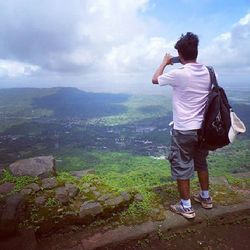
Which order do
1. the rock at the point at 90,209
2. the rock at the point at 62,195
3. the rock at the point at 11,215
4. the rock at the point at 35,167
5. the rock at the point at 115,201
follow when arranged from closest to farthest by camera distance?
the rock at the point at 11,215, the rock at the point at 90,209, the rock at the point at 62,195, the rock at the point at 115,201, the rock at the point at 35,167

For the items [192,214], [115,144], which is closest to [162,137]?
[115,144]

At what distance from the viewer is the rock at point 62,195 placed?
3.91 meters

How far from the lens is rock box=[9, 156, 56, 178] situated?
16.1 feet

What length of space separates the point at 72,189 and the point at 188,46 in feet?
8.55

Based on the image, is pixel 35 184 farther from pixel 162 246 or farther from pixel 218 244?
pixel 218 244

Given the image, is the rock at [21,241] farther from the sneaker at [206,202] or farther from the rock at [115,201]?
the sneaker at [206,202]

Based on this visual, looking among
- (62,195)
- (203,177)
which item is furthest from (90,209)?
(203,177)

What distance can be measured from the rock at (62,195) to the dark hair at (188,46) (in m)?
2.53

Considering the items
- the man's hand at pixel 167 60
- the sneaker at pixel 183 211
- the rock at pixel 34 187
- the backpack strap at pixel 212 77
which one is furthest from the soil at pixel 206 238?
the man's hand at pixel 167 60

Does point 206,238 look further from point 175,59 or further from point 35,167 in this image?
point 35,167

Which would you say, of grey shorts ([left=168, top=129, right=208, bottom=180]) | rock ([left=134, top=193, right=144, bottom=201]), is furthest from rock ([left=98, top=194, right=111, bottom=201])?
grey shorts ([left=168, top=129, right=208, bottom=180])

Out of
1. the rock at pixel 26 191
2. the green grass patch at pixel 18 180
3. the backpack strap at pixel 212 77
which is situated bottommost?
the green grass patch at pixel 18 180

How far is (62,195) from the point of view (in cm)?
399

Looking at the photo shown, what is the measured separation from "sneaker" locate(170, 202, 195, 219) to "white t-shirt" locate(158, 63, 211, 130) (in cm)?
121
